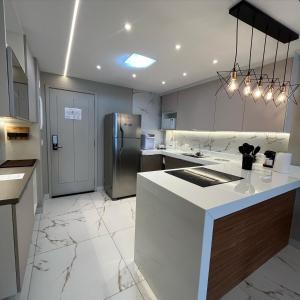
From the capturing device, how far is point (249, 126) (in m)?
2.48

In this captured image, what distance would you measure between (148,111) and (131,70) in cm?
152

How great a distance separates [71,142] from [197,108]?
2624 mm

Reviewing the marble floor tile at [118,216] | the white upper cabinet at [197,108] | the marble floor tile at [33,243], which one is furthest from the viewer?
the white upper cabinet at [197,108]

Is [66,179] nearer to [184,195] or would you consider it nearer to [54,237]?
[54,237]

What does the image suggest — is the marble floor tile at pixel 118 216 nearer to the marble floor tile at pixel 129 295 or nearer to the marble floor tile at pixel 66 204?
the marble floor tile at pixel 66 204

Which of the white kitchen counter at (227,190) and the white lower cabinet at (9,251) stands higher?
the white kitchen counter at (227,190)

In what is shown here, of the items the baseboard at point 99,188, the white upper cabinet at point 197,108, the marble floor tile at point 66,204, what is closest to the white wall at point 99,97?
the baseboard at point 99,188

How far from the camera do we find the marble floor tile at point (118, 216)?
96.3 inches

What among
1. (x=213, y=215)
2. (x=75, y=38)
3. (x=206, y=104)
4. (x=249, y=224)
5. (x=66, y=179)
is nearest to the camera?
(x=213, y=215)

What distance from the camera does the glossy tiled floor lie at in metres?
1.45

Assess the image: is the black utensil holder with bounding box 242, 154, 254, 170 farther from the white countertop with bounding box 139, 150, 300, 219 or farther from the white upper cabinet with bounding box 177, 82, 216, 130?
the white upper cabinet with bounding box 177, 82, 216, 130

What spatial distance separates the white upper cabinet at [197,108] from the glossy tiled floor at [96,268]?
2.13 meters

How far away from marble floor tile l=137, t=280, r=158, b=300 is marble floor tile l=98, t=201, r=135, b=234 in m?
0.88

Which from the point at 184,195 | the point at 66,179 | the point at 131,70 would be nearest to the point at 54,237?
the point at 66,179
